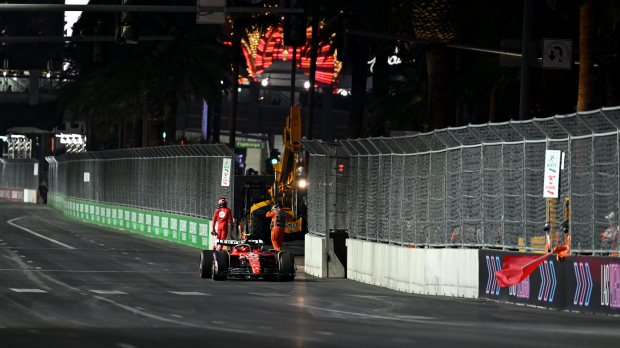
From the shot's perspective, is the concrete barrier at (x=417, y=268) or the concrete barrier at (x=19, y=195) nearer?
the concrete barrier at (x=417, y=268)

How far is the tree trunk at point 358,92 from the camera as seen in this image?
3681cm

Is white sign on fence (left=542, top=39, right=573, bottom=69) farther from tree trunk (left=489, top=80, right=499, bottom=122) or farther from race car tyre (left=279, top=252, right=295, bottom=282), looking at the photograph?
tree trunk (left=489, top=80, right=499, bottom=122)

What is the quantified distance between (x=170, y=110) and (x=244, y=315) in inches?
1338

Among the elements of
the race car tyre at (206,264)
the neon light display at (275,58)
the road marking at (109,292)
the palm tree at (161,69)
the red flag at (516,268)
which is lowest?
the road marking at (109,292)

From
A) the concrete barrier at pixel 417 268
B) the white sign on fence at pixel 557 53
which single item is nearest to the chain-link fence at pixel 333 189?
the concrete barrier at pixel 417 268

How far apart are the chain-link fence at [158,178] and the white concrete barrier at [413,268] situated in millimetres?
9110

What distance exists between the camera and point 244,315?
14008 mm

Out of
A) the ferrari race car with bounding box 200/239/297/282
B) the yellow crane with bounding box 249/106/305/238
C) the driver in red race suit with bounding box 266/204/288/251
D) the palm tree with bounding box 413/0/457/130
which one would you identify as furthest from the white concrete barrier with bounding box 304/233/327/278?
the yellow crane with bounding box 249/106/305/238

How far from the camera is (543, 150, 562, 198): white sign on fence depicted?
15.3 meters

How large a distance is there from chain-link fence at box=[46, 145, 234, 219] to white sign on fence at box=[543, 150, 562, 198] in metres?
16.0

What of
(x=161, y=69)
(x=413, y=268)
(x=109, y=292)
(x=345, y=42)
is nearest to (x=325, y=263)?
(x=413, y=268)

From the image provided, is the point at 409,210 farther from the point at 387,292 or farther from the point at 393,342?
the point at 393,342

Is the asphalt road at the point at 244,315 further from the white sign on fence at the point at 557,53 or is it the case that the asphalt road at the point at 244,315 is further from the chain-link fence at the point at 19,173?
the chain-link fence at the point at 19,173

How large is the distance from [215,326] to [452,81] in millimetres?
24154
